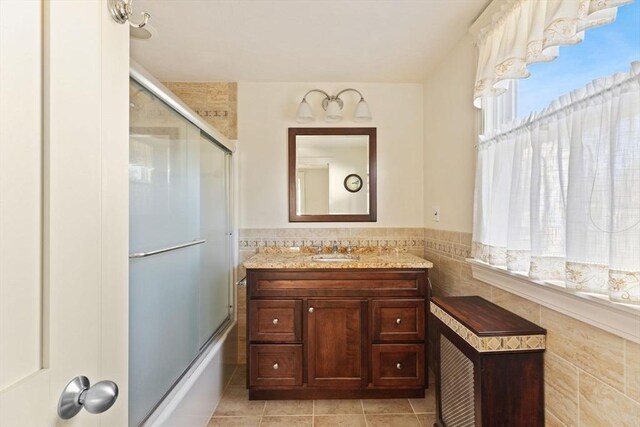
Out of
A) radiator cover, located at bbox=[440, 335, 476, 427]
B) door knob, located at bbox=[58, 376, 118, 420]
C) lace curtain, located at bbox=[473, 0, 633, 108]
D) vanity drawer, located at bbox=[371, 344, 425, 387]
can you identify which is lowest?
vanity drawer, located at bbox=[371, 344, 425, 387]

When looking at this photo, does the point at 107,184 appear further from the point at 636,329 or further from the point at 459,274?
the point at 459,274

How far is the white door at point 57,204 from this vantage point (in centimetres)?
43

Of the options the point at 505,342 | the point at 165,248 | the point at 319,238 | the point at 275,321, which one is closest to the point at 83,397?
the point at 165,248

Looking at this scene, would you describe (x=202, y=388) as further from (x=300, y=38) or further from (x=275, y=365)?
(x=300, y=38)

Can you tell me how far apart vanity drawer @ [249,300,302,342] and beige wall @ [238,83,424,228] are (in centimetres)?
76

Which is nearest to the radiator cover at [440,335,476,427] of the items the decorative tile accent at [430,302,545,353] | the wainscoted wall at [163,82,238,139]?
the decorative tile accent at [430,302,545,353]

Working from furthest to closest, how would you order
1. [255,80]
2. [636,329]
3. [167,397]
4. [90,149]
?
[255,80] → [167,397] → [636,329] → [90,149]

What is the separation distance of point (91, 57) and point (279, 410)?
6.72 feet

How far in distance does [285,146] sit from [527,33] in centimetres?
176

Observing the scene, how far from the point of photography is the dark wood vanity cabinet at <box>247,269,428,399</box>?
6.55 ft

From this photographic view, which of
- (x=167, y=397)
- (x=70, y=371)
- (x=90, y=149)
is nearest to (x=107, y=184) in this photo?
(x=90, y=149)

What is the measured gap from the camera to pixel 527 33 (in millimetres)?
1258

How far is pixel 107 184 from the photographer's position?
0.63 m

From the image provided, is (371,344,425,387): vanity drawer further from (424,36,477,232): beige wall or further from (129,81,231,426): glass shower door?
(129,81,231,426): glass shower door
